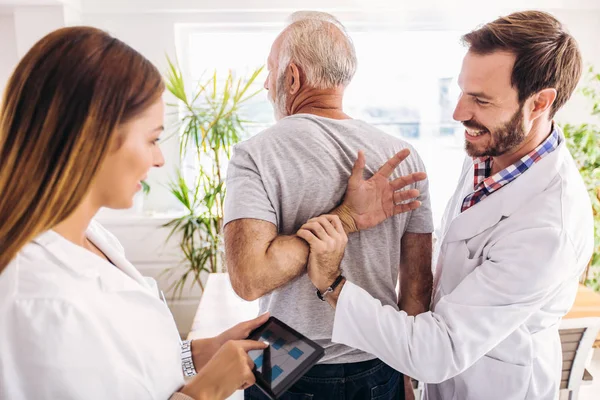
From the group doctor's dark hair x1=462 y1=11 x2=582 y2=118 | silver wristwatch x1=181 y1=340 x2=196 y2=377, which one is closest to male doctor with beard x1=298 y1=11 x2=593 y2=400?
doctor's dark hair x1=462 y1=11 x2=582 y2=118

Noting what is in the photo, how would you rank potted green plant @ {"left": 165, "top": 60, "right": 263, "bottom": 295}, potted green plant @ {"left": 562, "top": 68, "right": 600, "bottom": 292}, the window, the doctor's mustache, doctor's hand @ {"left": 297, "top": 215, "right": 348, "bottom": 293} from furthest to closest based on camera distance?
the window
potted green plant @ {"left": 165, "top": 60, "right": 263, "bottom": 295}
potted green plant @ {"left": 562, "top": 68, "right": 600, "bottom": 292}
the doctor's mustache
doctor's hand @ {"left": 297, "top": 215, "right": 348, "bottom": 293}

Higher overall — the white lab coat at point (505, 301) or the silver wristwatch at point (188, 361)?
the white lab coat at point (505, 301)

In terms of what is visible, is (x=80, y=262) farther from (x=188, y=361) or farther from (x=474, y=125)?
(x=474, y=125)

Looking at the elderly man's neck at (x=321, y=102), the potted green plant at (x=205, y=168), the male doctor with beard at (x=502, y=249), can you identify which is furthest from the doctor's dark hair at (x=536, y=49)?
the potted green plant at (x=205, y=168)

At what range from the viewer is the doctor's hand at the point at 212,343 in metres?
1.05

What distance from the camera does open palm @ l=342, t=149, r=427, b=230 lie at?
3.31ft

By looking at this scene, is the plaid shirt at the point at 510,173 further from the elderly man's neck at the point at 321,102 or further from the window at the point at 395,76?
the window at the point at 395,76

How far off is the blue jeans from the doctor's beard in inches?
25.1

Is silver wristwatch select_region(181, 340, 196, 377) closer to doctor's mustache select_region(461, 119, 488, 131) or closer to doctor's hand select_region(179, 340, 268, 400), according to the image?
doctor's hand select_region(179, 340, 268, 400)

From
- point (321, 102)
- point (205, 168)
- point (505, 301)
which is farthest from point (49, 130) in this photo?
point (205, 168)

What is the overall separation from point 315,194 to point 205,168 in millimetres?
2526

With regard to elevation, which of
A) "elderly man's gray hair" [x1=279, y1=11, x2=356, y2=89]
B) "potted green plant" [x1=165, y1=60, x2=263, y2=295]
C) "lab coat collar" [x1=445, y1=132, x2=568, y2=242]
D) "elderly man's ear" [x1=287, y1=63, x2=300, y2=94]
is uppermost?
"elderly man's gray hair" [x1=279, y1=11, x2=356, y2=89]

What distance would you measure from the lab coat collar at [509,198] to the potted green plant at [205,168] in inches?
75.2

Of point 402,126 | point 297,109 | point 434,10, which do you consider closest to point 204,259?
point 402,126
